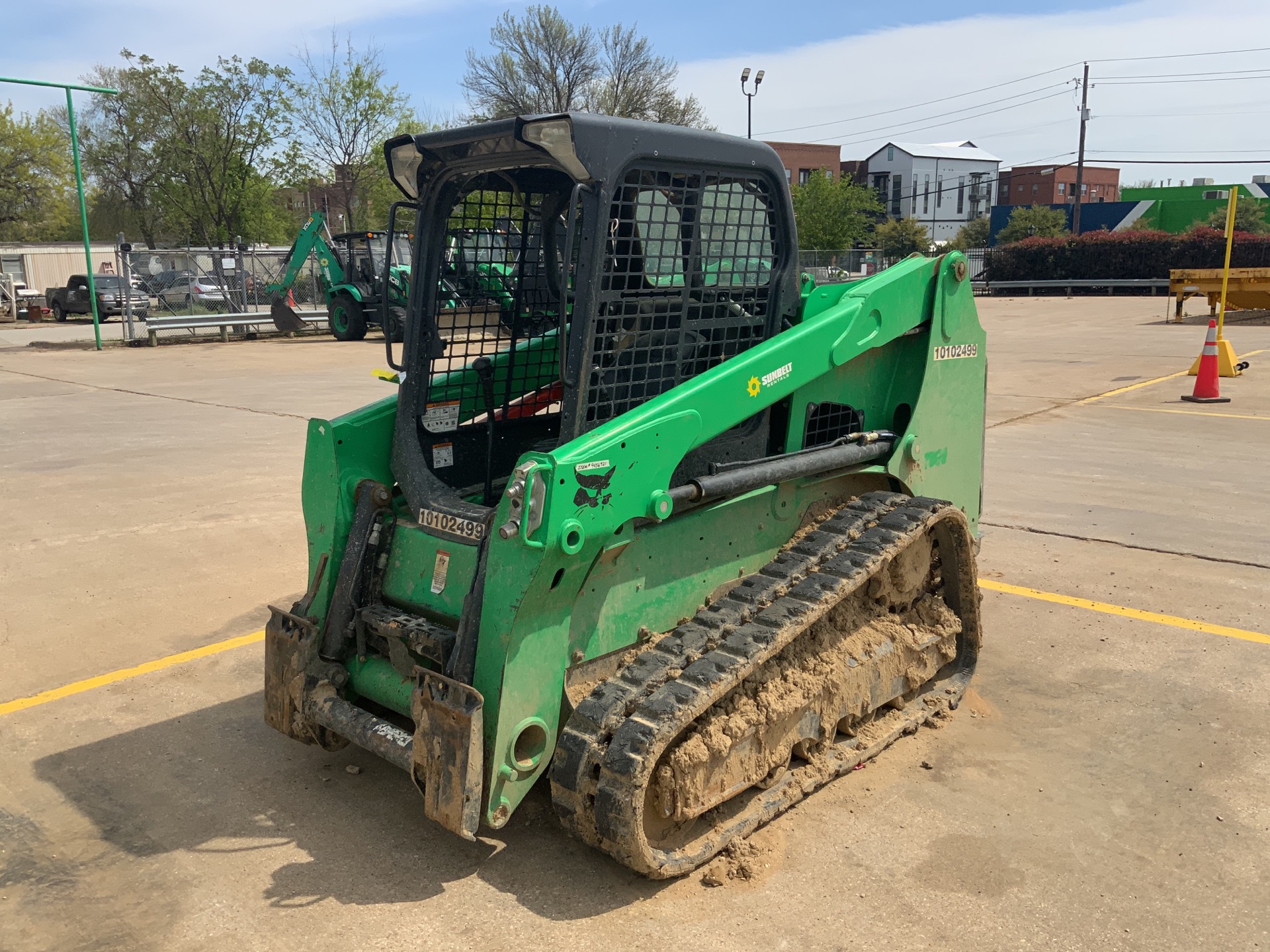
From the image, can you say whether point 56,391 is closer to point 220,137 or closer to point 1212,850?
point 1212,850

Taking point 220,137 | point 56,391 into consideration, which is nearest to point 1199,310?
point 56,391

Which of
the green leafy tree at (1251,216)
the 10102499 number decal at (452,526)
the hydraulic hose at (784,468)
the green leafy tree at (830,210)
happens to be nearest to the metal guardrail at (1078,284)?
the green leafy tree at (830,210)

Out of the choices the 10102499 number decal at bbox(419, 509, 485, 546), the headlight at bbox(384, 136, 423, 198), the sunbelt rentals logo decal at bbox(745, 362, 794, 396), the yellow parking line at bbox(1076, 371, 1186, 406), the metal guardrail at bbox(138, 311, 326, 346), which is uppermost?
the headlight at bbox(384, 136, 423, 198)

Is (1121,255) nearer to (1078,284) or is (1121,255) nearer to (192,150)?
(1078,284)

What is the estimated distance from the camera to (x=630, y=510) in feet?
10.7

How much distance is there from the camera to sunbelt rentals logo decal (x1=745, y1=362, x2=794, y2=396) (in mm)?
3611

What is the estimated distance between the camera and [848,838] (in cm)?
359

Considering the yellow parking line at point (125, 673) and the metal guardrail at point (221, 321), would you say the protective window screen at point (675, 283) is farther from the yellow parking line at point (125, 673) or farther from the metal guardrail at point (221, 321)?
the metal guardrail at point (221, 321)

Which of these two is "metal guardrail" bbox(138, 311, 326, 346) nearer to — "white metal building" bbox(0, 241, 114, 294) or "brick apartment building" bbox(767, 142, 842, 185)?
"white metal building" bbox(0, 241, 114, 294)

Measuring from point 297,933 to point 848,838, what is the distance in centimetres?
183

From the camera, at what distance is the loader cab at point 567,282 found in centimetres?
340

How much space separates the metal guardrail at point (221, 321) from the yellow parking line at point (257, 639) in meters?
21.0

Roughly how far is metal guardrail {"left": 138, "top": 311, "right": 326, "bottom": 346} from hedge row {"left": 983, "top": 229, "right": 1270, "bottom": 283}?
1099 inches

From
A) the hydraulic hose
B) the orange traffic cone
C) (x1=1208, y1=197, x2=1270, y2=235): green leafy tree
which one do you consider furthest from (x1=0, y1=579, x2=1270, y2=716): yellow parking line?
(x1=1208, y1=197, x2=1270, y2=235): green leafy tree
